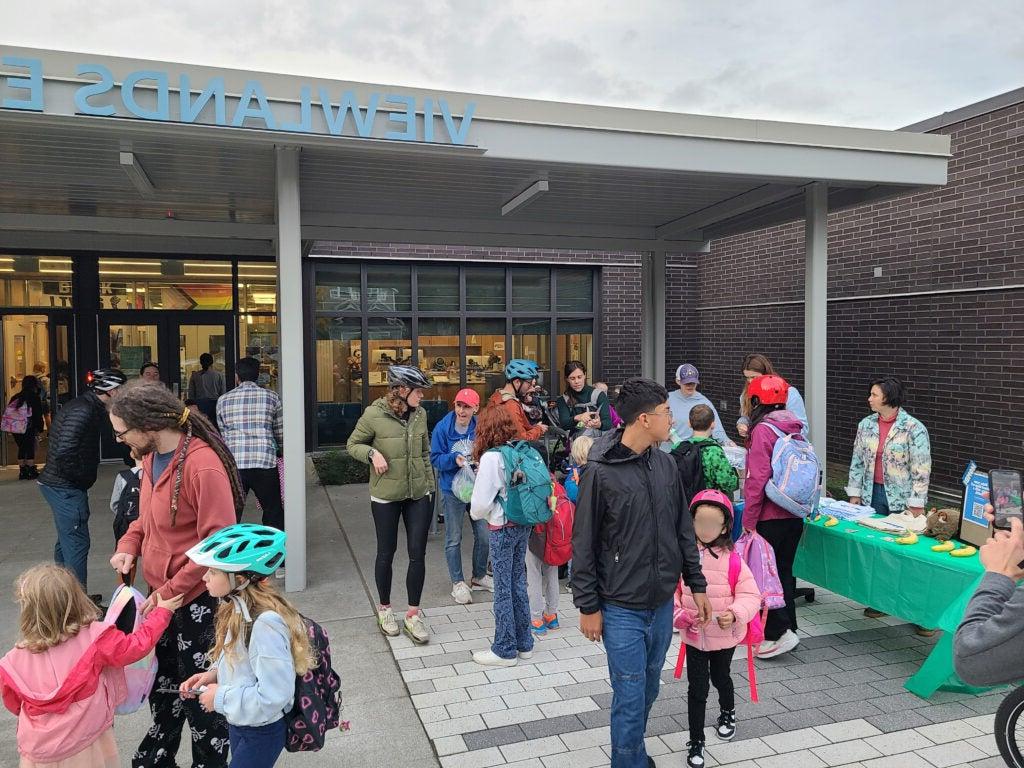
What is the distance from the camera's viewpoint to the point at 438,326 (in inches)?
537

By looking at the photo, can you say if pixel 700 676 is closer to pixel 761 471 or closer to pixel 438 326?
pixel 761 471

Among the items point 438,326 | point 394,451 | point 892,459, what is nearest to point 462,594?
point 394,451

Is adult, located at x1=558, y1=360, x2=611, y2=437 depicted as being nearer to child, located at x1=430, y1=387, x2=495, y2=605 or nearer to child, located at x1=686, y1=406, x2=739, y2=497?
child, located at x1=430, y1=387, x2=495, y2=605

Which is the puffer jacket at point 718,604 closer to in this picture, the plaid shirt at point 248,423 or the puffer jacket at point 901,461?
the puffer jacket at point 901,461

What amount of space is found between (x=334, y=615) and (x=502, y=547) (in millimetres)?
1703

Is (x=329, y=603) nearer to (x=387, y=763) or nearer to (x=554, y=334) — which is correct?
(x=387, y=763)

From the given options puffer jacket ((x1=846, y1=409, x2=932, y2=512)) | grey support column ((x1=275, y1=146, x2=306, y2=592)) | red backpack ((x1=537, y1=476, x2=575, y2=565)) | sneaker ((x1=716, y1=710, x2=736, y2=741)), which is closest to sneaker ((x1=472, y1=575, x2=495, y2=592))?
red backpack ((x1=537, y1=476, x2=575, y2=565))

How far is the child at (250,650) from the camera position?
2.50 metres

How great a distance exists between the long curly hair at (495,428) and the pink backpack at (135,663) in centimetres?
231

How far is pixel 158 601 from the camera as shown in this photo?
2928mm

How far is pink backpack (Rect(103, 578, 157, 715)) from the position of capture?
9.15ft

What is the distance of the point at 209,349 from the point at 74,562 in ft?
24.4

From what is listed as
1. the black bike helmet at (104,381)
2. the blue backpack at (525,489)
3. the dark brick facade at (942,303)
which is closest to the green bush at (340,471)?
the black bike helmet at (104,381)

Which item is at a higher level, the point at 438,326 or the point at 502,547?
the point at 438,326
